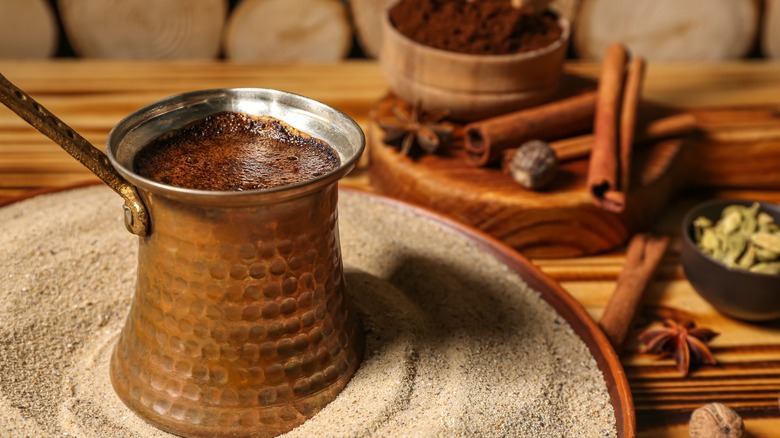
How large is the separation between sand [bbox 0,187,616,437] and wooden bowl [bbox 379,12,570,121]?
0.29 metres

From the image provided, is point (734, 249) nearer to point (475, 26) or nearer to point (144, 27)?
point (475, 26)

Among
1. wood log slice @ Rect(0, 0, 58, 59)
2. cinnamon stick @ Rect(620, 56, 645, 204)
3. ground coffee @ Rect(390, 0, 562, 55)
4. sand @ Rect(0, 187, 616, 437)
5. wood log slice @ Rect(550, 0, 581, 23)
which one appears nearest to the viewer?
sand @ Rect(0, 187, 616, 437)

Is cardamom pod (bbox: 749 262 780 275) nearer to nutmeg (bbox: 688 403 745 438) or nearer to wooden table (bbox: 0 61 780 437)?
wooden table (bbox: 0 61 780 437)

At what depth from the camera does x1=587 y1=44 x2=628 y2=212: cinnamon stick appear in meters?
1.10

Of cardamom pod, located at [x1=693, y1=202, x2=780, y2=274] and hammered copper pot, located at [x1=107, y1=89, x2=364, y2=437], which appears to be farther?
cardamom pod, located at [x1=693, y1=202, x2=780, y2=274]

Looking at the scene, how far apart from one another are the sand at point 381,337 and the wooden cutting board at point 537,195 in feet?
0.30

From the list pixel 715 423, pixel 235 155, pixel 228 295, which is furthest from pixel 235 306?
pixel 715 423

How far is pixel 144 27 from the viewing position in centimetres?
183

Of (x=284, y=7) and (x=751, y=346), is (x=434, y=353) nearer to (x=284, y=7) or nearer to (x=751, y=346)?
(x=751, y=346)

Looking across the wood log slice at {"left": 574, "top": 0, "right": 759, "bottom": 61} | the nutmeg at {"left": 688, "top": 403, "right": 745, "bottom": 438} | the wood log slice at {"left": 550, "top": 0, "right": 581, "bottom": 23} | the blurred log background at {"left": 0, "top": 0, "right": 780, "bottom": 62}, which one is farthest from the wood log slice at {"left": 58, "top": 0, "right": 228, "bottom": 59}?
the nutmeg at {"left": 688, "top": 403, "right": 745, "bottom": 438}

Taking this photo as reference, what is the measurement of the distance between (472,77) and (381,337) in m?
0.56

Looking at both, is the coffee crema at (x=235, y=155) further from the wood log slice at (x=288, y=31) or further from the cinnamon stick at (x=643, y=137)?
the wood log slice at (x=288, y=31)

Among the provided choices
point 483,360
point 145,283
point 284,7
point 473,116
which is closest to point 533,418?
point 483,360

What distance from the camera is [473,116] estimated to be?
4.30ft
